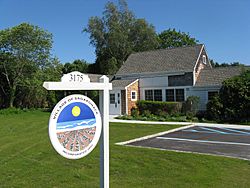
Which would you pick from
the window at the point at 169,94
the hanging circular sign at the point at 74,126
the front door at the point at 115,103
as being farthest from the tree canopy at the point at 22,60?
the hanging circular sign at the point at 74,126

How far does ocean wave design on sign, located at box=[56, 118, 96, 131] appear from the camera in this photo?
11.4 feet

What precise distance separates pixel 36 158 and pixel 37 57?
84.2 feet

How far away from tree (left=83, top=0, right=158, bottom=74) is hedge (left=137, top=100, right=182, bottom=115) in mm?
18059

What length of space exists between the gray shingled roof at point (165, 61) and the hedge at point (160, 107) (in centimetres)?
360

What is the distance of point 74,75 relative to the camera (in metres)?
3.73

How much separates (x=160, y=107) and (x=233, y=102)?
19.9ft

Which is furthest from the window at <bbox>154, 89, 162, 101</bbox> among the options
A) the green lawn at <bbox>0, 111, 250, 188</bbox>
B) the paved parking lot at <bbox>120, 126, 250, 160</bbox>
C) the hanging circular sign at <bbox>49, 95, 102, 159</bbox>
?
the hanging circular sign at <bbox>49, 95, 102, 159</bbox>

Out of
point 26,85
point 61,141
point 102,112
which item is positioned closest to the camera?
point 61,141

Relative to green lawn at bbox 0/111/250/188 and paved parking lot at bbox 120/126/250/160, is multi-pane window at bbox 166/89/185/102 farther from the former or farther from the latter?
green lawn at bbox 0/111/250/188

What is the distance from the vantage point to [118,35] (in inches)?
1614

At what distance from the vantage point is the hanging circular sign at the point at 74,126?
11.3 ft

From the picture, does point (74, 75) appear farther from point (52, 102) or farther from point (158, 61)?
point (52, 102)

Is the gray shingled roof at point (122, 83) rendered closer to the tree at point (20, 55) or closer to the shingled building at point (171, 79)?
the shingled building at point (171, 79)

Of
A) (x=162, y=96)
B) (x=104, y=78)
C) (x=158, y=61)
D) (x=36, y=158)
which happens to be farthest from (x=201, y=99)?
(x=104, y=78)
